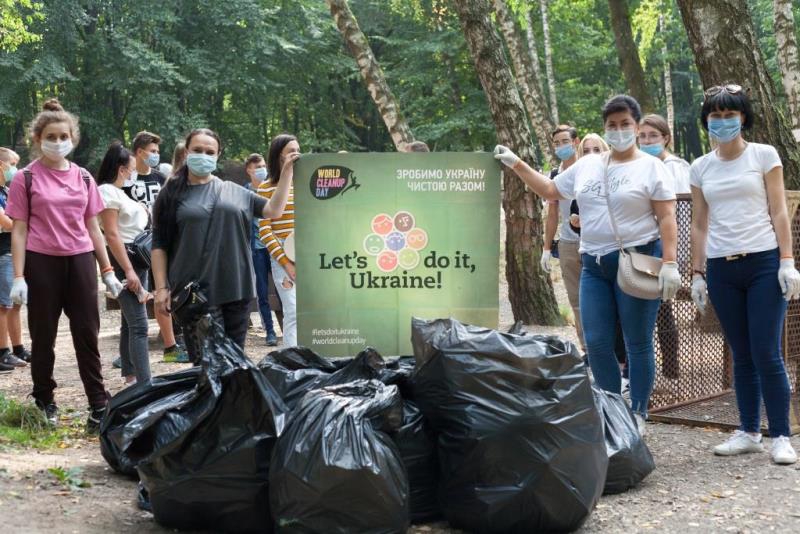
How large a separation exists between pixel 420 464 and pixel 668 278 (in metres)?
1.72

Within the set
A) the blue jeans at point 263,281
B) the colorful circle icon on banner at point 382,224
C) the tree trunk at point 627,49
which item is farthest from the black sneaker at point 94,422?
the tree trunk at point 627,49

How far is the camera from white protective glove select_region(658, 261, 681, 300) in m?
5.20

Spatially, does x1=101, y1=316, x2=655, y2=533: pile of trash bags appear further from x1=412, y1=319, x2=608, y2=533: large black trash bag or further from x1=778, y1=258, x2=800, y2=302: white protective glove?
x1=778, y1=258, x2=800, y2=302: white protective glove

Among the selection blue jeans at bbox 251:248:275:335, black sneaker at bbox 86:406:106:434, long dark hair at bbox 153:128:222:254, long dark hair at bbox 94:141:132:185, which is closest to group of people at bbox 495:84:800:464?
long dark hair at bbox 153:128:222:254

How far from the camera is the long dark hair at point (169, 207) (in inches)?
212

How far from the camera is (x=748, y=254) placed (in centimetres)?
511

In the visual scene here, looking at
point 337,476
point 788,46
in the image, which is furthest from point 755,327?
point 788,46

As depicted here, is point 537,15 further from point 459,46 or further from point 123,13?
point 123,13

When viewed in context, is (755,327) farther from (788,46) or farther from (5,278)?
(788,46)

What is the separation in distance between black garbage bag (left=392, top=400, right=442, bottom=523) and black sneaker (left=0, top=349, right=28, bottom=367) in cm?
553

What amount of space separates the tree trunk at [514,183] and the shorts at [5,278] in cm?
489

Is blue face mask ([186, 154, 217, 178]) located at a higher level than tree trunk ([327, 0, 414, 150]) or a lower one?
lower

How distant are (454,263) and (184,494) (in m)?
1.99

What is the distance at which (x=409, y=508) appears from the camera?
13.6 ft
